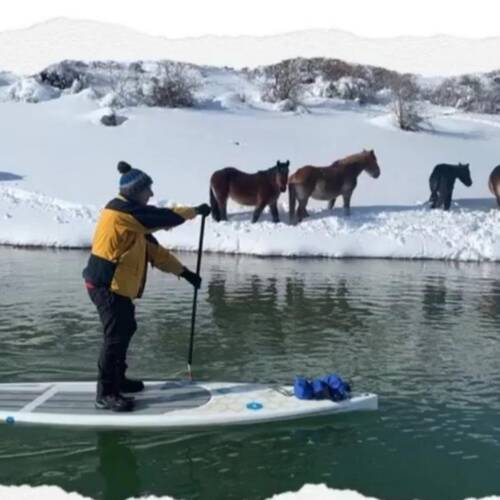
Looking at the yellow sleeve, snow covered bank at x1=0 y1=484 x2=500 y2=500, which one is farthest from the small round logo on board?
snow covered bank at x1=0 y1=484 x2=500 y2=500

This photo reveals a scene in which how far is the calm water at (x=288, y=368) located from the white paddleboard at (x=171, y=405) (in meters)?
0.11

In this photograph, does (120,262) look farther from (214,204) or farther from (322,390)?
(214,204)

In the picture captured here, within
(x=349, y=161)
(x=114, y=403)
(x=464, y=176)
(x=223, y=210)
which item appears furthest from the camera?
(x=464, y=176)

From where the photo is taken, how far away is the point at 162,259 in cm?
696

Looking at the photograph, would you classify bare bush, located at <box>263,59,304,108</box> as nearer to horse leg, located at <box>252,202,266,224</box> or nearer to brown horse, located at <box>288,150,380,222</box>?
brown horse, located at <box>288,150,380,222</box>

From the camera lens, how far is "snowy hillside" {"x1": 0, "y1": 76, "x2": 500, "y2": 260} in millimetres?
20406

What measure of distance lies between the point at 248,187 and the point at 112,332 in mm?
14756

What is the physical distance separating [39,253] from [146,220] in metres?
13.5

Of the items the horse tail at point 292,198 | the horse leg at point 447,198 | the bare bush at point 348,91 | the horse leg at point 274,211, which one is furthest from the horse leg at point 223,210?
the bare bush at point 348,91

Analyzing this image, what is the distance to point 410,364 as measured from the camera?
8898 millimetres

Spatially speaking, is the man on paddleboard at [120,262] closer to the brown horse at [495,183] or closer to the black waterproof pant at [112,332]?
the black waterproof pant at [112,332]

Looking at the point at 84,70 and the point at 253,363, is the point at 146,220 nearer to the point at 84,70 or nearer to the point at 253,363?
the point at 253,363

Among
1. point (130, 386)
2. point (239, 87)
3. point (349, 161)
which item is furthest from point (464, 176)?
point (239, 87)

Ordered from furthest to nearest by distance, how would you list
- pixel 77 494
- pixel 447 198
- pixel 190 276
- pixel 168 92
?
1. pixel 168 92
2. pixel 447 198
3. pixel 190 276
4. pixel 77 494
